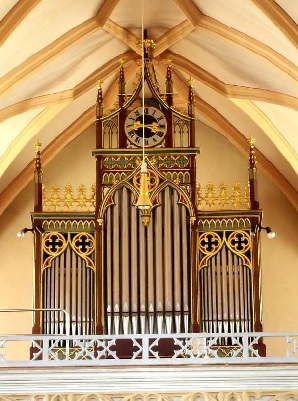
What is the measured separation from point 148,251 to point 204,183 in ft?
16.1

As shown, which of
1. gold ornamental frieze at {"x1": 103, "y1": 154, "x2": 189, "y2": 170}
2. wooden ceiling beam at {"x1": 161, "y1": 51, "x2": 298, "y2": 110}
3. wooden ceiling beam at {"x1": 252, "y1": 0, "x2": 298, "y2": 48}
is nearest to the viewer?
wooden ceiling beam at {"x1": 252, "y1": 0, "x2": 298, "y2": 48}

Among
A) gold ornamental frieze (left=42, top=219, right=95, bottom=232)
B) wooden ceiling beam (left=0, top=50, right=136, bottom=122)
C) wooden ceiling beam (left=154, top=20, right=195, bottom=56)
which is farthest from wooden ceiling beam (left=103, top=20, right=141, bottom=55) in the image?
gold ornamental frieze (left=42, top=219, right=95, bottom=232)

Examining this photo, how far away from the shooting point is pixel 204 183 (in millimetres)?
23641

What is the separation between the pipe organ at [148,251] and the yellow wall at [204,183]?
4.04m

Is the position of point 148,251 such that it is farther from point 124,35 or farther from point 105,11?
point 124,35

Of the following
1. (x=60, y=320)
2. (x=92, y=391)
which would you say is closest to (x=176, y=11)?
(x=60, y=320)

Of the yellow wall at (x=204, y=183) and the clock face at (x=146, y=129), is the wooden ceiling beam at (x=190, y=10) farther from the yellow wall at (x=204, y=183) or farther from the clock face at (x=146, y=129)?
the yellow wall at (x=204, y=183)

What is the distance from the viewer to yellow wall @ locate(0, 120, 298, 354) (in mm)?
23234

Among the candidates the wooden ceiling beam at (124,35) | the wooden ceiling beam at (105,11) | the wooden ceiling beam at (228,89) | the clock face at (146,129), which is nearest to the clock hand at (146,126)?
the clock face at (146,129)

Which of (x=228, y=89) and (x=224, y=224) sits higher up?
(x=228, y=89)

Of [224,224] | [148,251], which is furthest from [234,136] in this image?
[148,251]

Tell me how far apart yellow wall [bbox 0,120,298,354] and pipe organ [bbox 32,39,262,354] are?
404 cm

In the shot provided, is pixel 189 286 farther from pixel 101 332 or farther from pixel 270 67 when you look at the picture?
pixel 270 67

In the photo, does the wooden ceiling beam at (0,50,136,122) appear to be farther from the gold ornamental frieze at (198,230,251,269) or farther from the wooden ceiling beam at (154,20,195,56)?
the gold ornamental frieze at (198,230,251,269)
